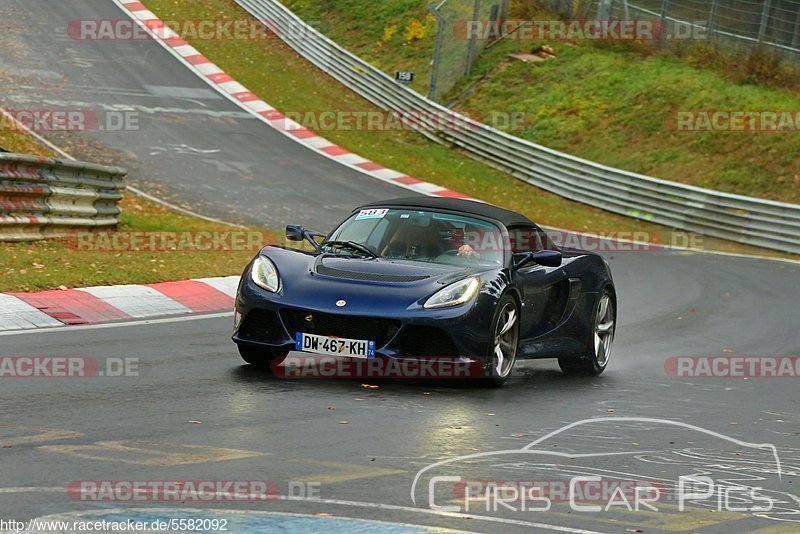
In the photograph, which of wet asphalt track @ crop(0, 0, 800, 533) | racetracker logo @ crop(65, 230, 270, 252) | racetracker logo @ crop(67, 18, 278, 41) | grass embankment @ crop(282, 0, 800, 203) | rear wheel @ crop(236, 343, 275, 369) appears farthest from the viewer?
racetracker logo @ crop(67, 18, 278, 41)

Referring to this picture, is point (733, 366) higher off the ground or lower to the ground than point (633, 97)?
lower

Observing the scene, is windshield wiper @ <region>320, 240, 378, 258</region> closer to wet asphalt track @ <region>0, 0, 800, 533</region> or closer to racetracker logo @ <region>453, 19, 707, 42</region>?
wet asphalt track @ <region>0, 0, 800, 533</region>

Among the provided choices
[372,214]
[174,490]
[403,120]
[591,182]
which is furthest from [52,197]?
[403,120]

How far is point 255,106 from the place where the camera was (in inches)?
1254

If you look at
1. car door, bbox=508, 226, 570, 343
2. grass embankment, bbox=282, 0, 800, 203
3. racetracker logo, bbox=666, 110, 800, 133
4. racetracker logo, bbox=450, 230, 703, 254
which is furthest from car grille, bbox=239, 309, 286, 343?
racetracker logo, bbox=666, 110, 800, 133

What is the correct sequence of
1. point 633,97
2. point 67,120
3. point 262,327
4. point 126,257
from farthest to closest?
1. point 633,97
2. point 67,120
3. point 126,257
4. point 262,327

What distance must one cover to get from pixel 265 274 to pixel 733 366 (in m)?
4.70

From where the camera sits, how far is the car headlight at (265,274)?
364 inches

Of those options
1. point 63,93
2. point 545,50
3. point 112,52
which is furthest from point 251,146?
point 545,50

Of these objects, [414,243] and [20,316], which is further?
[20,316]

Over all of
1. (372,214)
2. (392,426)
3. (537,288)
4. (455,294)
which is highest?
(372,214)

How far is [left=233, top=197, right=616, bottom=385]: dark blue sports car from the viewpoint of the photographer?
29.2 feet

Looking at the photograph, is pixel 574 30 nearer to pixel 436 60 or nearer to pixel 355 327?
pixel 436 60

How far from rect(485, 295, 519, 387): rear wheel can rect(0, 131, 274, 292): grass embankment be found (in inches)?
192
